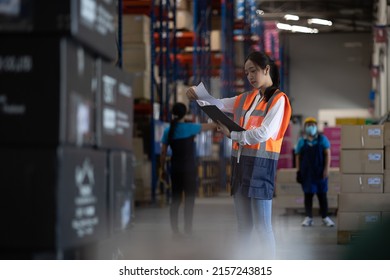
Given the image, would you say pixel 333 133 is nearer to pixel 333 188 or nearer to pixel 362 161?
pixel 333 188

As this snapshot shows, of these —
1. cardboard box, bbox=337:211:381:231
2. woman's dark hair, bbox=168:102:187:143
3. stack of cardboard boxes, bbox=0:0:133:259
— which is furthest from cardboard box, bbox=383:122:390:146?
stack of cardboard boxes, bbox=0:0:133:259

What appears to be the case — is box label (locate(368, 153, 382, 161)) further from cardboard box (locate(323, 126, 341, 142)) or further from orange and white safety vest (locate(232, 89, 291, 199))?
cardboard box (locate(323, 126, 341, 142))

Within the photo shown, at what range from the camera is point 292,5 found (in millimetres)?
36375

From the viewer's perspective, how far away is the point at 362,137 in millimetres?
8516

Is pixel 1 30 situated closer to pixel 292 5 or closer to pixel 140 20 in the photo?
pixel 140 20

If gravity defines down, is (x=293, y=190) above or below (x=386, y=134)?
below

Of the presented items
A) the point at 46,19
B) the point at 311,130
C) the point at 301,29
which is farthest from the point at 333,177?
the point at 301,29

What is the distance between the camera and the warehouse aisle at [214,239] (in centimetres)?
715

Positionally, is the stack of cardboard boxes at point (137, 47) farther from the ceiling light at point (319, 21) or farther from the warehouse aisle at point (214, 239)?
the ceiling light at point (319, 21)

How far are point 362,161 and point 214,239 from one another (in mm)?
1717

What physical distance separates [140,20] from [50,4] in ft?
37.9

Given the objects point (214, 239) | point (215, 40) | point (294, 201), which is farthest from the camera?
point (215, 40)

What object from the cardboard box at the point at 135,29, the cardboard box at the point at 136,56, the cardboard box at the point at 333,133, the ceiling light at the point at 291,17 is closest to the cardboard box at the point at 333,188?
the cardboard box at the point at 136,56
